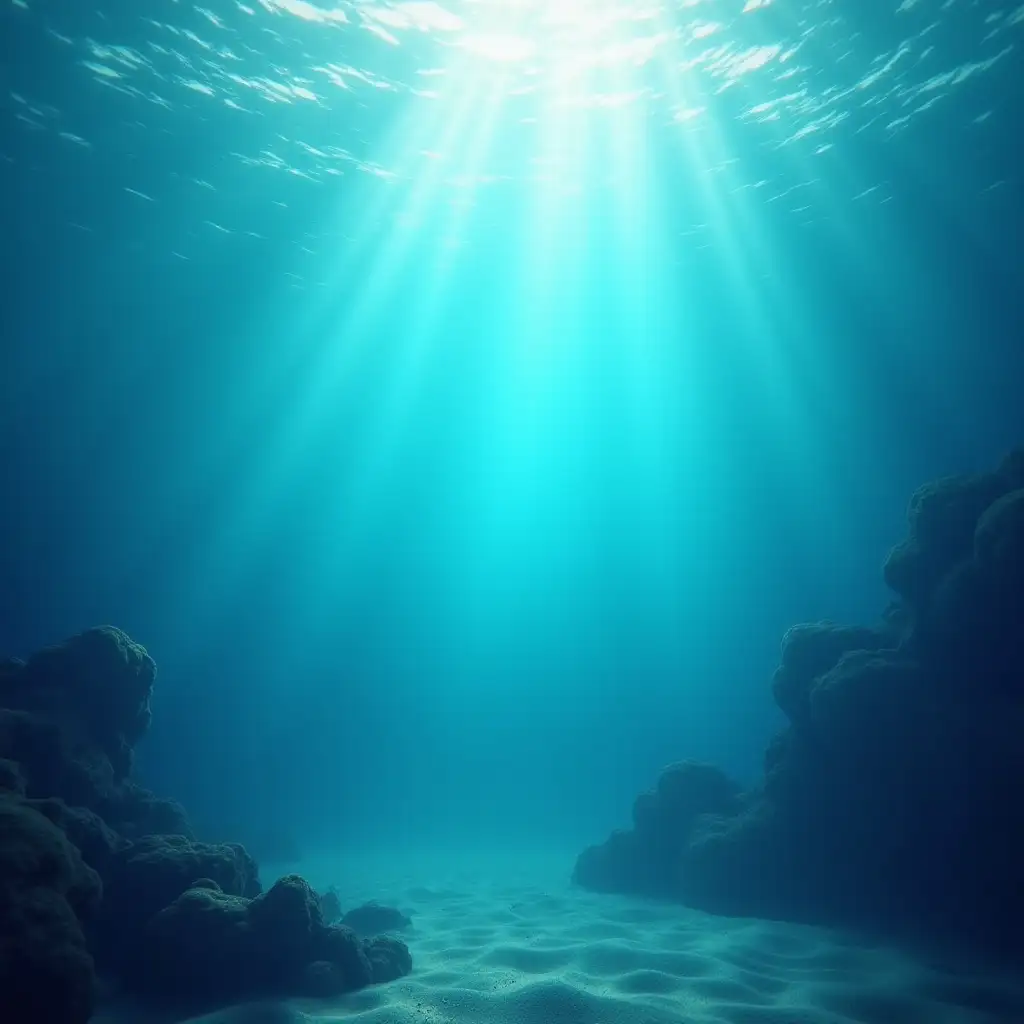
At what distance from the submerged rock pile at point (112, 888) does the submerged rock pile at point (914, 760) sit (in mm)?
6395

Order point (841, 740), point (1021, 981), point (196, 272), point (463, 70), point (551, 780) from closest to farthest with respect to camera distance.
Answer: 1. point (1021, 981)
2. point (841, 740)
3. point (463, 70)
4. point (196, 272)
5. point (551, 780)

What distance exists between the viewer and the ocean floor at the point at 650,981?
5746mm

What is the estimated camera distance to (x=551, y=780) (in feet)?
168

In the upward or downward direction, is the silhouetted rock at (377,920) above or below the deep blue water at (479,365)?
below

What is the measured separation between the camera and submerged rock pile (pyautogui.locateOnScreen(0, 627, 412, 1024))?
4391 millimetres

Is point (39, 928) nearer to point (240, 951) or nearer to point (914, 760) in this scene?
point (240, 951)

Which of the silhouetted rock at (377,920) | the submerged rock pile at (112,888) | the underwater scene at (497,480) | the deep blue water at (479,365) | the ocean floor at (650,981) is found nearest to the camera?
the submerged rock pile at (112,888)

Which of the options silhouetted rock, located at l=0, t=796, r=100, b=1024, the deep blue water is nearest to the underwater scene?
silhouetted rock, located at l=0, t=796, r=100, b=1024

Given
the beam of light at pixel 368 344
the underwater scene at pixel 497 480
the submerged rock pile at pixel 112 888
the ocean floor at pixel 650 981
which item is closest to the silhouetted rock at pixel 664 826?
the underwater scene at pixel 497 480

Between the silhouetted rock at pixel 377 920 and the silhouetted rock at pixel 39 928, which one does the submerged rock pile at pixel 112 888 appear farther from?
the silhouetted rock at pixel 377 920

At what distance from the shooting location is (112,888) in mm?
6605

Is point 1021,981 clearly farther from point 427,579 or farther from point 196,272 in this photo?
point 427,579

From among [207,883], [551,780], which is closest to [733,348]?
[207,883]

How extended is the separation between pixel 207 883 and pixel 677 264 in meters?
24.8
